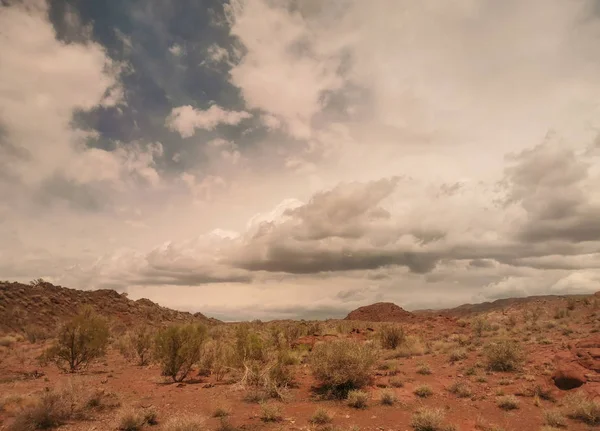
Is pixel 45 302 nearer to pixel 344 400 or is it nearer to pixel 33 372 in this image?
pixel 33 372

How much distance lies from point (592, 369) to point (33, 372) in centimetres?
2492

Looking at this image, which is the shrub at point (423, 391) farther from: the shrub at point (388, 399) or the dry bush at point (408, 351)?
the dry bush at point (408, 351)

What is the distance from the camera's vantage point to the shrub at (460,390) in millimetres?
14672

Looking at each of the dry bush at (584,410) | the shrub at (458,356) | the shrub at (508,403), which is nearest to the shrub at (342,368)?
the shrub at (508,403)

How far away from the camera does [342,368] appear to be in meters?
15.1

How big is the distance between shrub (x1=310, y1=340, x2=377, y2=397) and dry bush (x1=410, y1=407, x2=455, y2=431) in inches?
139

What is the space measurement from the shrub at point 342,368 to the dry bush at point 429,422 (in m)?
3.52

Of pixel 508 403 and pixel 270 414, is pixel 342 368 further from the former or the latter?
pixel 508 403

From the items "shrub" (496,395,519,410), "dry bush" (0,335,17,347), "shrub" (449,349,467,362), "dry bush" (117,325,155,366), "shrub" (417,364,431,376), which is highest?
"dry bush" (0,335,17,347)

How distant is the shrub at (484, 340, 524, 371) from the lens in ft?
56.9

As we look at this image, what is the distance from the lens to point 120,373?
68.3ft

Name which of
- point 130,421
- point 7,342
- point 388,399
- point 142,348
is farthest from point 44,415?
point 7,342

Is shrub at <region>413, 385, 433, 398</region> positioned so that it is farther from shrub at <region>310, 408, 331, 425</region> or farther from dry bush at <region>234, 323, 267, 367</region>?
A: dry bush at <region>234, 323, 267, 367</region>

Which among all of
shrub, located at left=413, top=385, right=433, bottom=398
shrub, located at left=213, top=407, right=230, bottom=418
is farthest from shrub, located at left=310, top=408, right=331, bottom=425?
shrub, located at left=413, top=385, right=433, bottom=398
